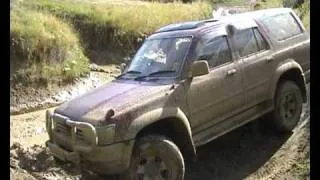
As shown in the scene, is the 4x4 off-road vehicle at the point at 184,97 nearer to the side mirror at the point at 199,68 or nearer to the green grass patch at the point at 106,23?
the side mirror at the point at 199,68

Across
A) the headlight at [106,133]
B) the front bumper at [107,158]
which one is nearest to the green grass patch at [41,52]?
the front bumper at [107,158]

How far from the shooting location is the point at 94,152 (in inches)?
227

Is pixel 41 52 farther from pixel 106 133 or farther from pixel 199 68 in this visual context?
pixel 106 133

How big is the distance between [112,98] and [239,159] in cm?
247

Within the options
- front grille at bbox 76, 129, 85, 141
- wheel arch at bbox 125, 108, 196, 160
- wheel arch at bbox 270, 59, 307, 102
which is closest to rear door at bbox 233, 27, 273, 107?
wheel arch at bbox 270, 59, 307, 102

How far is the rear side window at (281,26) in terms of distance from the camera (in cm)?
788

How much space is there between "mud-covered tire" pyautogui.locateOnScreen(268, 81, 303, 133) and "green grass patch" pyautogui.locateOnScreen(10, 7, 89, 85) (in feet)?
20.2

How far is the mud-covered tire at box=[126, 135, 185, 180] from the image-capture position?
5.88 metres

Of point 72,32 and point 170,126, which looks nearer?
point 170,126

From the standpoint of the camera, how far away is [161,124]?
6.27m

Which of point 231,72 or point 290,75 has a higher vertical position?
point 231,72

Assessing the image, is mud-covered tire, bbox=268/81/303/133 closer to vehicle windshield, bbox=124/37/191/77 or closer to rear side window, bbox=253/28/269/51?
rear side window, bbox=253/28/269/51

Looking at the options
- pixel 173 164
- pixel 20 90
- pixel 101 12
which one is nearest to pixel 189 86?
pixel 173 164

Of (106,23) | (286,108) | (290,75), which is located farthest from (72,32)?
(286,108)
